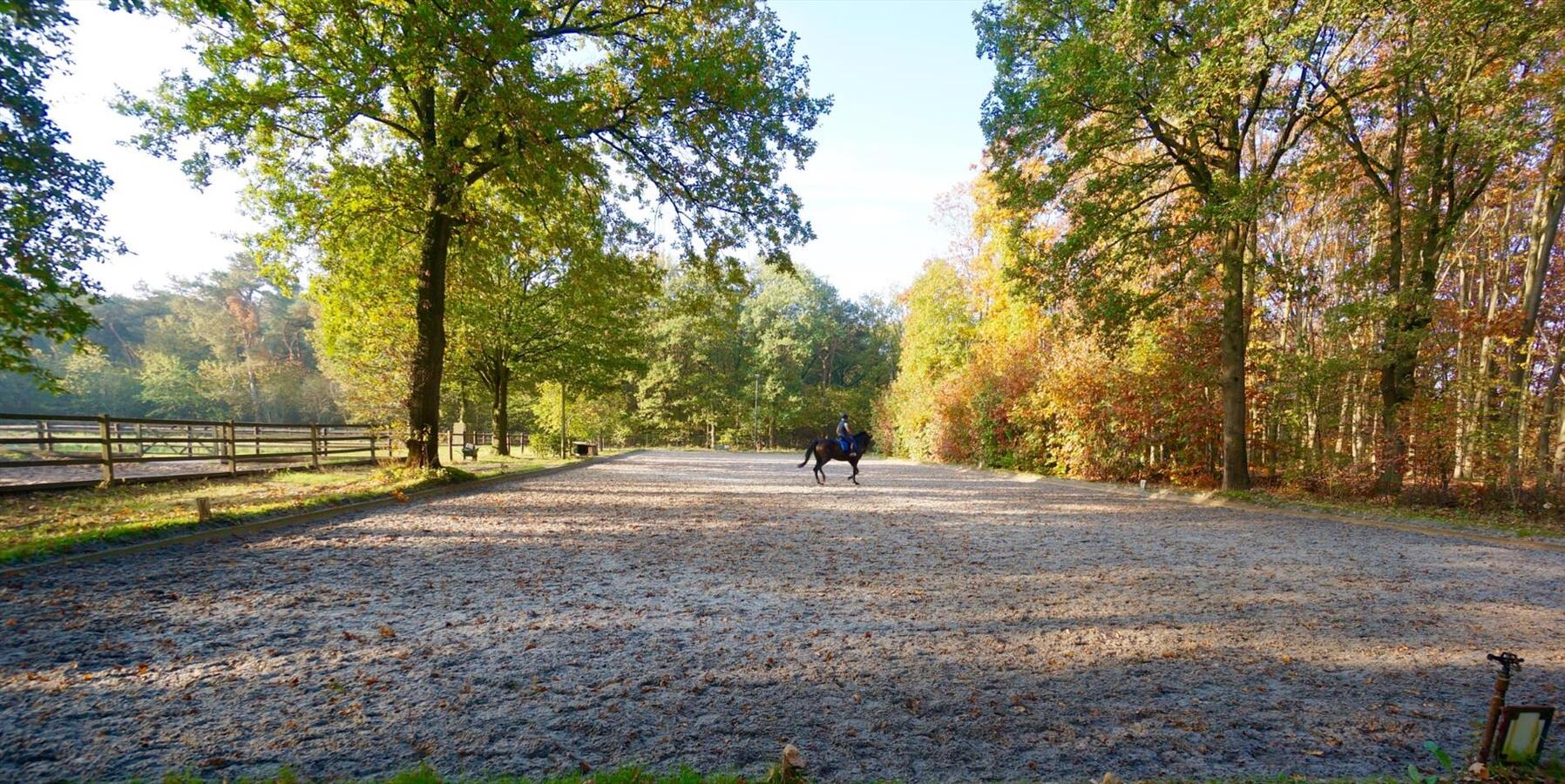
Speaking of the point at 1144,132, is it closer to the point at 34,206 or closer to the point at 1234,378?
the point at 1234,378

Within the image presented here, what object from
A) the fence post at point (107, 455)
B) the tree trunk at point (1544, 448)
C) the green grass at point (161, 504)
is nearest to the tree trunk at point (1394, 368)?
the tree trunk at point (1544, 448)

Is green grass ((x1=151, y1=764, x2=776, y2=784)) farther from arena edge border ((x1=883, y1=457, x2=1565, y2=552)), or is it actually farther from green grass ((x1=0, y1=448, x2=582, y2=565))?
arena edge border ((x1=883, y1=457, x2=1565, y2=552))

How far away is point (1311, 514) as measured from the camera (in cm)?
1028

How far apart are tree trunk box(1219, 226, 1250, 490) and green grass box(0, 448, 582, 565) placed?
15925 mm

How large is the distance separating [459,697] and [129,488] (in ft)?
37.9

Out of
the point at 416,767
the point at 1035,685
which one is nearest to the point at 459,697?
the point at 416,767

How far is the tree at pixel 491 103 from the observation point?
335 inches

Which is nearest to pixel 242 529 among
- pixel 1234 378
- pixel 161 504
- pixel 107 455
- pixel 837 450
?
pixel 161 504

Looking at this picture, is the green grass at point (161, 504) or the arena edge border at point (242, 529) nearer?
the arena edge border at point (242, 529)

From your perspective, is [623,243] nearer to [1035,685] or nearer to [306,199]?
[306,199]

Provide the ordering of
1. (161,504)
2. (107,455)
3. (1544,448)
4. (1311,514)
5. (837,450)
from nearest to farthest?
(161,504) < (1544,448) < (107,455) < (1311,514) < (837,450)

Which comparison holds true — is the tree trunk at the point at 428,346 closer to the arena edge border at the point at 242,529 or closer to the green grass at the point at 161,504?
the green grass at the point at 161,504

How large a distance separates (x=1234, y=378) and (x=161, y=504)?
18320mm

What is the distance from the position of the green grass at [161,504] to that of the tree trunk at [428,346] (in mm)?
608
